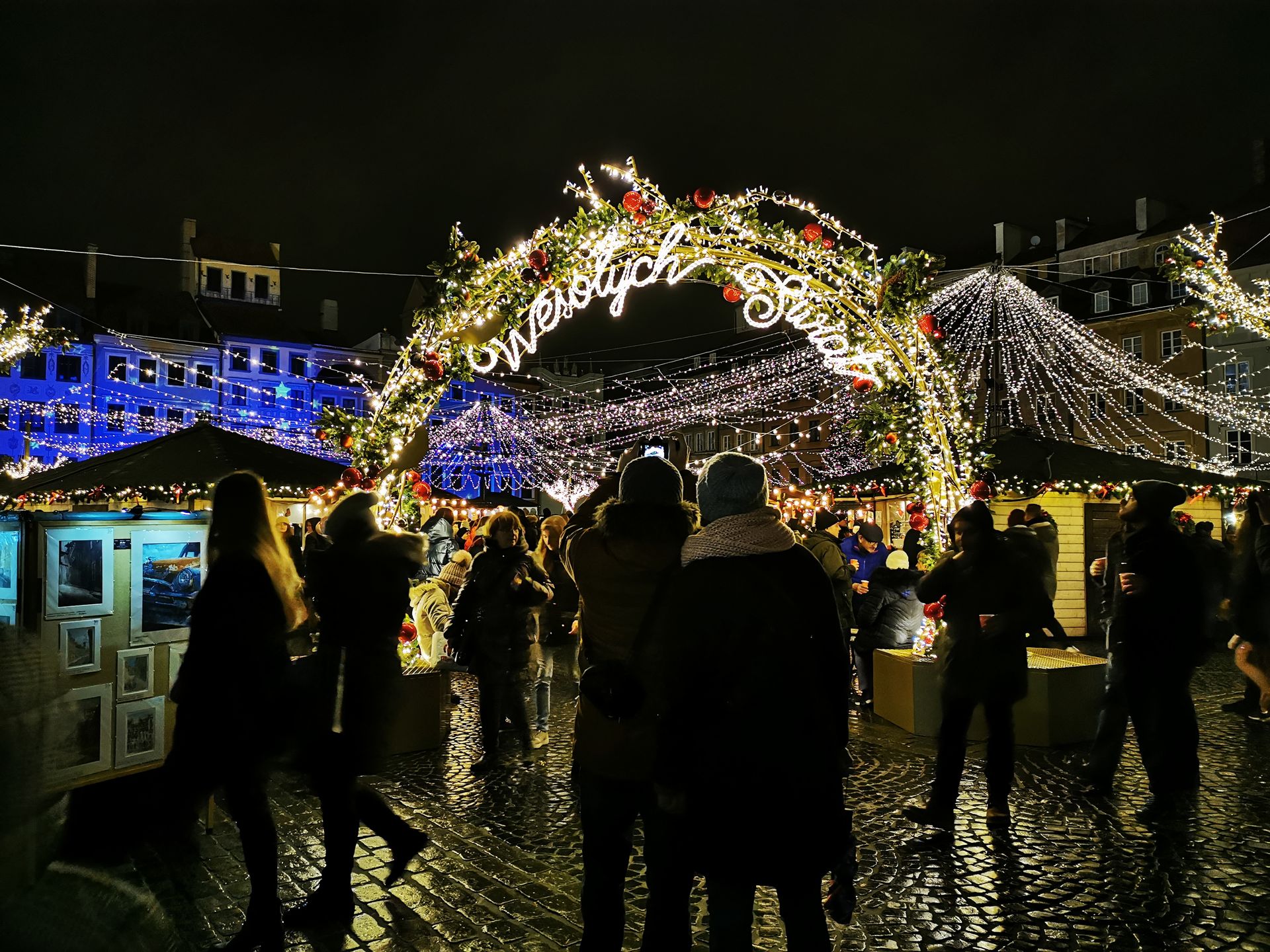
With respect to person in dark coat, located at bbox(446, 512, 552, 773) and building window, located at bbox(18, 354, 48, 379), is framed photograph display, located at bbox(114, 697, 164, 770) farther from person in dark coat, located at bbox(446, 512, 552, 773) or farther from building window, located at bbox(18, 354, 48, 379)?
building window, located at bbox(18, 354, 48, 379)

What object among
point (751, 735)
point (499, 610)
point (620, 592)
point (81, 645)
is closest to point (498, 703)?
point (499, 610)

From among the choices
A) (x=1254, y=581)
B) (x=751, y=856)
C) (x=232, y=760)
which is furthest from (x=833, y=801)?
(x=1254, y=581)

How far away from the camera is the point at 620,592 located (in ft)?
10.6

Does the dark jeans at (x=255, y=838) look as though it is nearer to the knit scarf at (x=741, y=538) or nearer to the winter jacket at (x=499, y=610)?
the knit scarf at (x=741, y=538)

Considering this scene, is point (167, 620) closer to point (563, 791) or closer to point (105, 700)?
point (105, 700)

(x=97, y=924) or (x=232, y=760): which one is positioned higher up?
(x=97, y=924)

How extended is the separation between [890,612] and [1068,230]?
42.8m

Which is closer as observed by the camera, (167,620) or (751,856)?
(751,856)

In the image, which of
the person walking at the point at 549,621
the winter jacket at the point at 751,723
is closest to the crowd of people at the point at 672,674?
the winter jacket at the point at 751,723

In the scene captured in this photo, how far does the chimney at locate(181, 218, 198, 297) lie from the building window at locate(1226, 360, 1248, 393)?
49294 millimetres

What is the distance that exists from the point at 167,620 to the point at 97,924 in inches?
169

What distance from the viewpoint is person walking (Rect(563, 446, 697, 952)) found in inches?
110

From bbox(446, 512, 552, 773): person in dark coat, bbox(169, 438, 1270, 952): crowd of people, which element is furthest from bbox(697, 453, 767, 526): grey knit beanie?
bbox(446, 512, 552, 773): person in dark coat

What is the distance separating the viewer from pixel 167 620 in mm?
5094
